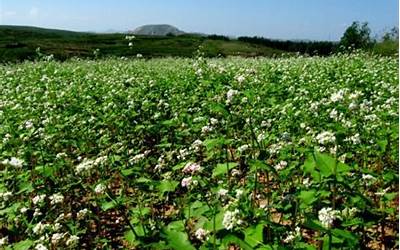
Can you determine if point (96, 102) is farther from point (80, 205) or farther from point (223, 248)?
point (223, 248)

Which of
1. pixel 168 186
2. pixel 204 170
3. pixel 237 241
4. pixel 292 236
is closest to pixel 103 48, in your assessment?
pixel 204 170

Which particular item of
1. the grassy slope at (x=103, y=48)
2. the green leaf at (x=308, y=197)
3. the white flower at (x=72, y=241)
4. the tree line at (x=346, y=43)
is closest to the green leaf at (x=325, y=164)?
the green leaf at (x=308, y=197)

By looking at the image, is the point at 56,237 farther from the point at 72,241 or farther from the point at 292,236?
the point at 292,236

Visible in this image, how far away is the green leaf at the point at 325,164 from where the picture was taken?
3305 mm

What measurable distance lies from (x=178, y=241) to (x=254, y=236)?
1.62 ft

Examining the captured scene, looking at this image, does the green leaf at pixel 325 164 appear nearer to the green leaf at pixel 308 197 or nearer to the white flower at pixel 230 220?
the green leaf at pixel 308 197

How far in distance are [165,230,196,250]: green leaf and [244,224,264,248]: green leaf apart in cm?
39

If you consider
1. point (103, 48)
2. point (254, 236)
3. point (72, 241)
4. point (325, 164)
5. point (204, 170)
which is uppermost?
point (325, 164)

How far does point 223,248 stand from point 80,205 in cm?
370

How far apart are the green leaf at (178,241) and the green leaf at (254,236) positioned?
393 mm

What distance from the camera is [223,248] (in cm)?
347

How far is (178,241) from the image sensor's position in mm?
2895

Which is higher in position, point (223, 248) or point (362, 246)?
point (223, 248)

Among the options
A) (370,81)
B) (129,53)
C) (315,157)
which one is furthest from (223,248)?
(129,53)
